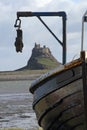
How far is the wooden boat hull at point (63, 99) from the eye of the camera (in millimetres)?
12672

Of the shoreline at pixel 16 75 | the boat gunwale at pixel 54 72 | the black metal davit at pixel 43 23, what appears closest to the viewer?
the boat gunwale at pixel 54 72

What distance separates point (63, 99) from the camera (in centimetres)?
1298

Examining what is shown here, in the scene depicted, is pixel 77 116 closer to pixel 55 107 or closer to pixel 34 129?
pixel 55 107

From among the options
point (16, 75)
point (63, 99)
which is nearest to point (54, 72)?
point (63, 99)

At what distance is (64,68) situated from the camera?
42.0 ft

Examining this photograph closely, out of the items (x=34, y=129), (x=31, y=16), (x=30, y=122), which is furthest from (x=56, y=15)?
(x=30, y=122)

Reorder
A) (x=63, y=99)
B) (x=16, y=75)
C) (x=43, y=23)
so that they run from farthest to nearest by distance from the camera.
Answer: (x=16, y=75), (x=43, y=23), (x=63, y=99)

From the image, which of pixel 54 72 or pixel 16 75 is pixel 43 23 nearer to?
pixel 54 72

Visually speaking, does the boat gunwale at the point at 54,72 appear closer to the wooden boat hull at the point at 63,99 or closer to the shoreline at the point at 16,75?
the wooden boat hull at the point at 63,99

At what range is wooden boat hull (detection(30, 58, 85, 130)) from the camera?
12.7 m

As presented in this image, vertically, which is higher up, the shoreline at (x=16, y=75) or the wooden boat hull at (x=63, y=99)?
the wooden boat hull at (x=63, y=99)

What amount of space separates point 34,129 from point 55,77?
27.2 ft

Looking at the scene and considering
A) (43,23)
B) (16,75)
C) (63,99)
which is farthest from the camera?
(16,75)

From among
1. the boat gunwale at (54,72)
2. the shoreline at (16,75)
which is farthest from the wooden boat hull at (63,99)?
the shoreline at (16,75)
